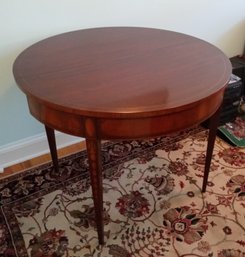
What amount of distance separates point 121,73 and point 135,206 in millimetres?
715

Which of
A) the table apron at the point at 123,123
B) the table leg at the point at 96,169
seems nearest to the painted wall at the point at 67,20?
the table apron at the point at 123,123

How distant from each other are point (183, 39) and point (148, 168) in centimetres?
74

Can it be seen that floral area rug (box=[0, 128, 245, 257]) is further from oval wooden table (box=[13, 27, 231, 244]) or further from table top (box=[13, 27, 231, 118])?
table top (box=[13, 27, 231, 118])

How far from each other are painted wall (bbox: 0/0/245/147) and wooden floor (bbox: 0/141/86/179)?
155 mm

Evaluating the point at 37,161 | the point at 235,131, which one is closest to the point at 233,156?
the point at 235,131

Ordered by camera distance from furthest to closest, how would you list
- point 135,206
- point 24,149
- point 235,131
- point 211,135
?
point 235,131, point 24,149, point 135,206, point 211,135

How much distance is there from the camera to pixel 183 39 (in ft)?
4.28

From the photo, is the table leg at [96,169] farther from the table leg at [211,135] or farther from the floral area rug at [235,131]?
the floral area rug at [235,131]

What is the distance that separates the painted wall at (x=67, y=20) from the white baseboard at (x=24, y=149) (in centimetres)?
3

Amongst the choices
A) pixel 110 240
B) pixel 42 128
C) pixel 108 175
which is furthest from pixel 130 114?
pixel 42 128

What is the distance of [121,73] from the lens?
1037 millimetres

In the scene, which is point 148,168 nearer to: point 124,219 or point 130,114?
point 124,219

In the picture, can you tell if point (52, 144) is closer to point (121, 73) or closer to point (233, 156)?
point (121, 73)

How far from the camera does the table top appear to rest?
2.89 feet
